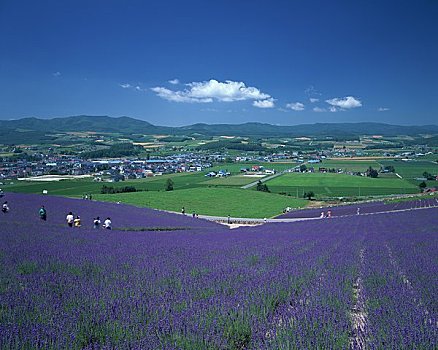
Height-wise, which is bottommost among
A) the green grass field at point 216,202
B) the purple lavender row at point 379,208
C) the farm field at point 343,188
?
the farm field at point 343,188

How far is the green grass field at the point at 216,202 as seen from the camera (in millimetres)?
39125

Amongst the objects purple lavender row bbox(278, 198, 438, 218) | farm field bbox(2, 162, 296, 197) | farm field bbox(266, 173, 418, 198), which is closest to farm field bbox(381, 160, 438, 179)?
farm field bbox(266, 173, 418, 198)

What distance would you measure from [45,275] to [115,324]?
2017 mm

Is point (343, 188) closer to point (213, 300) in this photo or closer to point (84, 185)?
point (84, 185)

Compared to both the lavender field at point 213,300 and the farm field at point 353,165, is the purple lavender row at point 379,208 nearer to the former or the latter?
the lavender field at point 213,300

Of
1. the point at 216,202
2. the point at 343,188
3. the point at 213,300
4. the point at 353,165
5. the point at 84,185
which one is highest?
the point at 213,300

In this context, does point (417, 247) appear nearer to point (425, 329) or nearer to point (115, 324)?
point (425, 329)

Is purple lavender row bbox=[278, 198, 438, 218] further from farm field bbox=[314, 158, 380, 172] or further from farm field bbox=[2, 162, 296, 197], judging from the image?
farm field bbox=[314, 158, 380, 172]

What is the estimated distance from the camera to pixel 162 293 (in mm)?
3910

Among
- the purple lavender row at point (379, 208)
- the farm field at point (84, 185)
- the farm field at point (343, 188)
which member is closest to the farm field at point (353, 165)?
the farm field at point (343, 188)

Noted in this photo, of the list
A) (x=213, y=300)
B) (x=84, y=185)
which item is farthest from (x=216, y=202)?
(x=213, y=300)

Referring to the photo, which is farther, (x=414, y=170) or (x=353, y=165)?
(x=353, y=165)

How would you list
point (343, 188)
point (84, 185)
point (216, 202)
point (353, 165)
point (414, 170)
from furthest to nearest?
point (353, 165) → point (414, 170) → point (343, 188) → point (84, 185) → point (216, 202)

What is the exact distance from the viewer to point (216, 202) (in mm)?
45250
